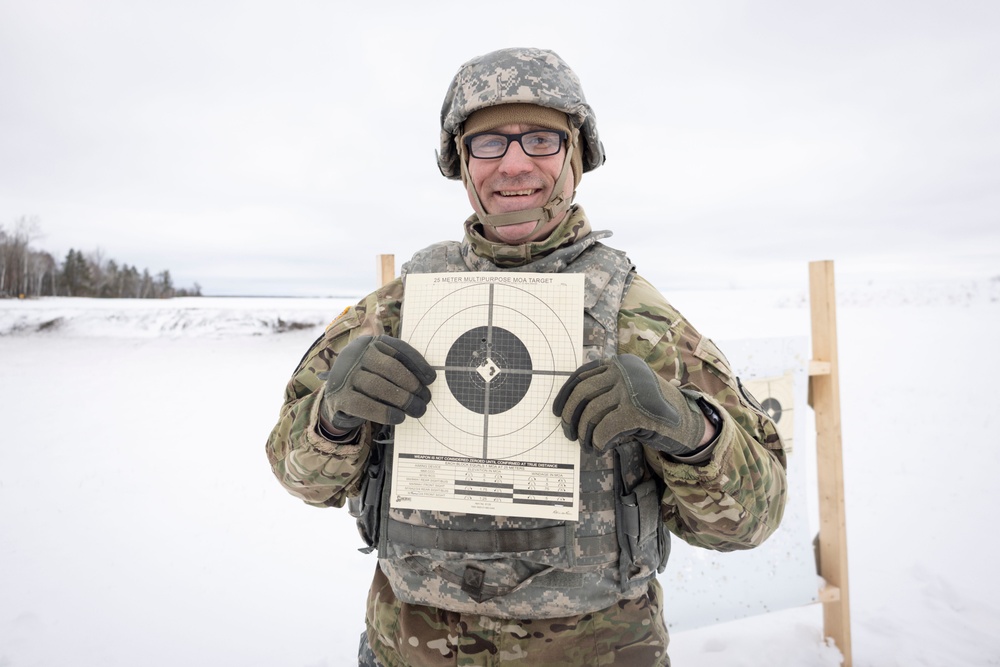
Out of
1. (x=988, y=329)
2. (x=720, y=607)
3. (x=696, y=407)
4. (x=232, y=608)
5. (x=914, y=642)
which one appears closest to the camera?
(x=696, y=407)

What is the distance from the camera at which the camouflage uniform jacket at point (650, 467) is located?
132 cm

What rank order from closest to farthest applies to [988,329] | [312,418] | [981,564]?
[312,418] → [981,564] → [988,329]

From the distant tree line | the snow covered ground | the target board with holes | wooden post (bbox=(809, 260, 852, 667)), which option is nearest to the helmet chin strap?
the target board with holes

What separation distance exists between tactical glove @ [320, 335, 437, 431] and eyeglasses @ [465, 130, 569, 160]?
664 mm

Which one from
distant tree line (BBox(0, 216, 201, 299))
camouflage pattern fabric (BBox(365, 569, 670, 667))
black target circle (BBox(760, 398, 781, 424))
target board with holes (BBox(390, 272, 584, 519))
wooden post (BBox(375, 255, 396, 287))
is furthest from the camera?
distant tree line (BBox(0, 216, 201, 299))

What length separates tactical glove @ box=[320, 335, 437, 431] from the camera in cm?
126

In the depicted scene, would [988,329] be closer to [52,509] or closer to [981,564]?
[981,564]

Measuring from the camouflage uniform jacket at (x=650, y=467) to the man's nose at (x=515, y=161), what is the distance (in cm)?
21

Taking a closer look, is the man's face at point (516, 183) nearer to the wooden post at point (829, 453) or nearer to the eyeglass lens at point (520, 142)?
the eyeglass lens at point (520, 142)

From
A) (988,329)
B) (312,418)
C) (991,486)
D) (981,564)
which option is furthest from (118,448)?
(988,329)

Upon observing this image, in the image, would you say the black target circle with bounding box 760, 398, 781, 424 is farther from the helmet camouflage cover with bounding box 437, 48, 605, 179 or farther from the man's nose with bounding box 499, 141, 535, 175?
the man's nose with bounding box 499, 141, 535, 175

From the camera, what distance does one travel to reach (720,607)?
3.08 m

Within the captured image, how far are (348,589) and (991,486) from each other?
6.61 m

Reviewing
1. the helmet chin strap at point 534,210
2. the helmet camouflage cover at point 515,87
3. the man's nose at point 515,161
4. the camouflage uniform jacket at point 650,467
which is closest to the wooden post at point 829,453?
the camouflage uniform jacket at point 650,467
